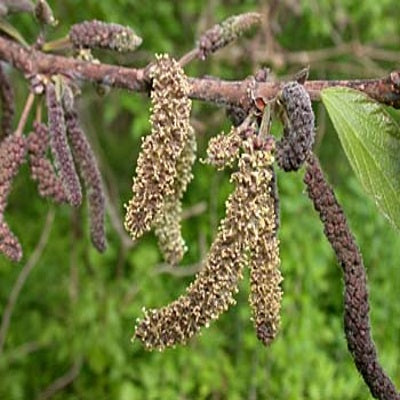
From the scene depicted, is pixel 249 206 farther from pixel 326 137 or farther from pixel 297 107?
pixel 326 137

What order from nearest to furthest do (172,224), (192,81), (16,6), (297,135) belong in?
(297,135) → (192,81) → (172,224) → (16,6)

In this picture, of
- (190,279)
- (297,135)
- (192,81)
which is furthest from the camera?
(190,279)

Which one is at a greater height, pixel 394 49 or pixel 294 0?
pixel 394 49

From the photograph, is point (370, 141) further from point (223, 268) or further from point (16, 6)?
point (16, 6)

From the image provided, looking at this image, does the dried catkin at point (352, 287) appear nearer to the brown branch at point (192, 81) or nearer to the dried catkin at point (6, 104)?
the brown branch at point (192, 81)

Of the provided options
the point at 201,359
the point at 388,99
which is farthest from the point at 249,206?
the point at 201,359

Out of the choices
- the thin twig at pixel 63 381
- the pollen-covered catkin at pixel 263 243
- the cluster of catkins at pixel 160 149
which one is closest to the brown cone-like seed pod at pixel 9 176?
the cluster of catkins at pixel 160 149

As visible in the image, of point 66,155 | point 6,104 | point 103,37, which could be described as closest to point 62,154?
point 66,155
